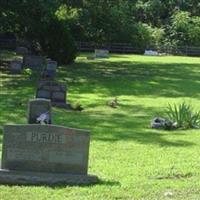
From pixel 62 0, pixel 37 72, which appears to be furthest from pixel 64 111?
pixel 62 0

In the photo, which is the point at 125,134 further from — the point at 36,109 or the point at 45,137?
the point at 45,137

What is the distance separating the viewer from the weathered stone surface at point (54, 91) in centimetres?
1839

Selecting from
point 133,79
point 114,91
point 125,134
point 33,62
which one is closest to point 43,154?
point 125,134

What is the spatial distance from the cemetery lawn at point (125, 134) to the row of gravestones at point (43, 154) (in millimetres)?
212

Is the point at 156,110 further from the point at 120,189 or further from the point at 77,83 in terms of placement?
the point at 120,189

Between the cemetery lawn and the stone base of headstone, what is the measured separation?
15cm

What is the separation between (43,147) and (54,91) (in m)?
10.4

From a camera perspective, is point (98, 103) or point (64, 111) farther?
point (98, 103)

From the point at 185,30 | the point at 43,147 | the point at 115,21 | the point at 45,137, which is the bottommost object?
the point at 43,147

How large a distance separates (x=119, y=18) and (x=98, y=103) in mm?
35202

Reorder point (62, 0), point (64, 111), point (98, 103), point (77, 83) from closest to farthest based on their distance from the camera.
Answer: point (64, 111)
point (98, 103)
point (77, 83)
point (62, 0)

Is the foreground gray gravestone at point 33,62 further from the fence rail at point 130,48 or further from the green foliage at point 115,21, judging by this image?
the fence rail at point 130,48

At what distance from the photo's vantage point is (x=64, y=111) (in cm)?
1733

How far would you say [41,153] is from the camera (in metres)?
8.10
